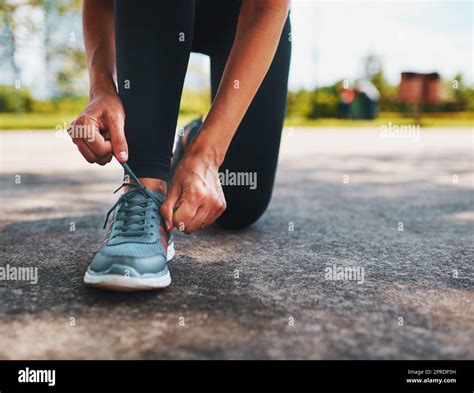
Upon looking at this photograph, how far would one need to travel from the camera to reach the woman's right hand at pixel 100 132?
3.28ft

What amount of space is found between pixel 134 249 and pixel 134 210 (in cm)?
12

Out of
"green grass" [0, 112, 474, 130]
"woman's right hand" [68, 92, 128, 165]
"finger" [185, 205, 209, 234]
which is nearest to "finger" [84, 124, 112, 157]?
"woman's right hand" [68, 92, 128, 165]

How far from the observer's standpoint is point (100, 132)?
105 cm

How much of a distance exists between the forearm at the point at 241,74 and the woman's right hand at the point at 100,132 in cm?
16

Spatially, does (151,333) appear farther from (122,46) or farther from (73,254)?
(122,46)

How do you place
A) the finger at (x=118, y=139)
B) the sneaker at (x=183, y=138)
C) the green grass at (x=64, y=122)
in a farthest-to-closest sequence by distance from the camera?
the green grass at (x=64, y=122) → the sneaker at (x=183, y=138) → the finger at (x=118, y=139)

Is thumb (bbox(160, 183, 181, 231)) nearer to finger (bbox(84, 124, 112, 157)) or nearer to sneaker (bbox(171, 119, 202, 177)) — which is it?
finger (bbox(84, 124, 112, 157))

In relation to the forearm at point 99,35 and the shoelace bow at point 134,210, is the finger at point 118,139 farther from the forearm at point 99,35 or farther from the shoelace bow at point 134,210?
the forearm at point 99,35

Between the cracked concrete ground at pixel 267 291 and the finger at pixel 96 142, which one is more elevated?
the finger at pixel 96 142

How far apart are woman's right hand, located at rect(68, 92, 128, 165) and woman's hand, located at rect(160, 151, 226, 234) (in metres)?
0.13

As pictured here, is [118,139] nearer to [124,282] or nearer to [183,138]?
[124,282]

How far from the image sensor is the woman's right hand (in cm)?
100

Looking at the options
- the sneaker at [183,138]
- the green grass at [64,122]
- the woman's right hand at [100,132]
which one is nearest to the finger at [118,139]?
the woman's right hand at [100,132]

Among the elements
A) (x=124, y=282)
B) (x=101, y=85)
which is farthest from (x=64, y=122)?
(x=124, y=282)
